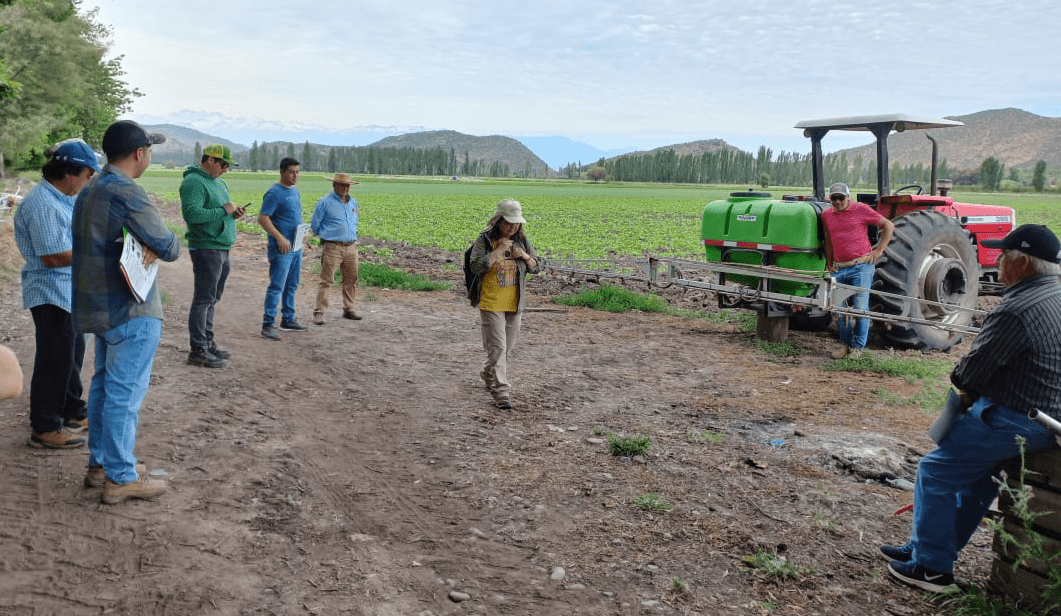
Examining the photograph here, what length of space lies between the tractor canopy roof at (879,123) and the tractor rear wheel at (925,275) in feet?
3.63

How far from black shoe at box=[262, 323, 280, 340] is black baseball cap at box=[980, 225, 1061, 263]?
303 inches

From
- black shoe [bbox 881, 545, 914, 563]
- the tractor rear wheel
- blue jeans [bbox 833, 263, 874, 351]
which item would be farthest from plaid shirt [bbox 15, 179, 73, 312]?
the tractor rear wheel

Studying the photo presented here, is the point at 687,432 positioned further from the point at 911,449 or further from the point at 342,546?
the point at 342,546

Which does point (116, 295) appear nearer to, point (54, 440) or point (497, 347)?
point (54, 440)

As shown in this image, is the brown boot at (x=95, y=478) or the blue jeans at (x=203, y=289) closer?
the brown boot at (x=95, y=478)

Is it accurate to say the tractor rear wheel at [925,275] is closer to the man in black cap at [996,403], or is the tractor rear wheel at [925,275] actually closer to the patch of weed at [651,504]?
the patch of weed at [651,504]

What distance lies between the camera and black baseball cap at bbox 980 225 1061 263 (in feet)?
11.3

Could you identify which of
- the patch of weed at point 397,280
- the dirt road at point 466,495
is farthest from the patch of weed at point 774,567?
the patch of weed at point 397,280

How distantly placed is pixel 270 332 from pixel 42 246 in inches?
162

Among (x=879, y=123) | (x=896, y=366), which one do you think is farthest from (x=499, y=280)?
(x=879, y=123)

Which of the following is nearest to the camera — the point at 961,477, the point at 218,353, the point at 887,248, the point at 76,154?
the point at 961,477

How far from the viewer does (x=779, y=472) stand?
5285 mm

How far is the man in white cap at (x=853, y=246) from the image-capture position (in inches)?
339

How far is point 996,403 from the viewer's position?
3.50 metres
